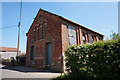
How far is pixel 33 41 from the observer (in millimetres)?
15055

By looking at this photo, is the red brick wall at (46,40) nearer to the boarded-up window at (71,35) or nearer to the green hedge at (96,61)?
the boarded-up window at (71,35)

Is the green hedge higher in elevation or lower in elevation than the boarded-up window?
lower

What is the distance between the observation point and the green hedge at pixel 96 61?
4352mm

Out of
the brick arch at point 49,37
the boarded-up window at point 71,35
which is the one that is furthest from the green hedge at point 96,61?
the brick arch at point 49,37

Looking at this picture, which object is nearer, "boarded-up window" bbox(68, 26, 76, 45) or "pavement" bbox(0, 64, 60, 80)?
"pavement" bbox(0, 64, 60, 80)

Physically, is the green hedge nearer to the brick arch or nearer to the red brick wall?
the red brick wall

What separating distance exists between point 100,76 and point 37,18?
13335 millimetres

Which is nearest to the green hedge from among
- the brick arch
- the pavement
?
the pavement

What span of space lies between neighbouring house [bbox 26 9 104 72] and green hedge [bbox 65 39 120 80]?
291cm

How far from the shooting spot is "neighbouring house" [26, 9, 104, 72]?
10337 mm

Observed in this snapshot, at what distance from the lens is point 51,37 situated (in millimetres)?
11547

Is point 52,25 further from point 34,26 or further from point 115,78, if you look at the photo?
point 115,78

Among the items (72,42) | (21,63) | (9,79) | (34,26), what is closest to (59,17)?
(72,42)

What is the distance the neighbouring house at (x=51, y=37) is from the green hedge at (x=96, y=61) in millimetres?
2908
